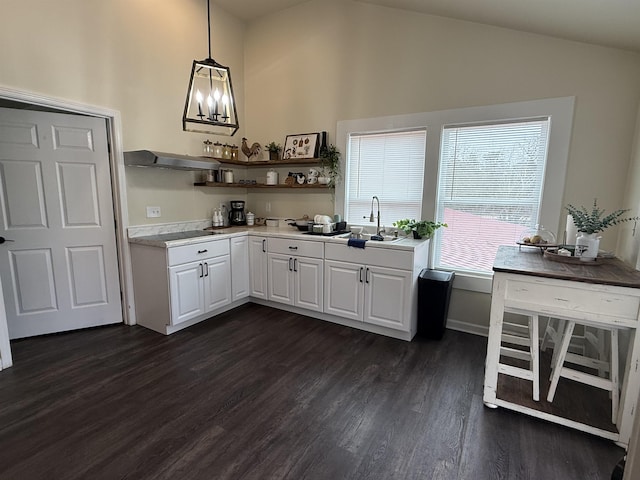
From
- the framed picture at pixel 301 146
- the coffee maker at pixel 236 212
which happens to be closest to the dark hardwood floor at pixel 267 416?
the coffee maker at pixel 236 212

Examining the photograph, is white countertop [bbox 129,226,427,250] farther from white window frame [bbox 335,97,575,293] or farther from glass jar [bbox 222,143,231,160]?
glass jar [bbox 222,143,231,160]

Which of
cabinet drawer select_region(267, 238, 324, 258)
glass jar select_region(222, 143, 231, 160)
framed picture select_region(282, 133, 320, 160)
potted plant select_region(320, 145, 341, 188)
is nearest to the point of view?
cabinet drawer select_region(267, 238, 324, 258)

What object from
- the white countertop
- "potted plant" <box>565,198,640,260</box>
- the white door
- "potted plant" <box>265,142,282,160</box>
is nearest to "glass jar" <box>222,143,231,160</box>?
"potted plant" <box>265,142,282,160</box>

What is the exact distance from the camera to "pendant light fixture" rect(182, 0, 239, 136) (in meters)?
2.23

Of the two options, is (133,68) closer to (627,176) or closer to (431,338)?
(431,338)

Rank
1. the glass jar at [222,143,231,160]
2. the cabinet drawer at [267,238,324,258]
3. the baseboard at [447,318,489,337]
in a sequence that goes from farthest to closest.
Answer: the glass jar at [222,143,231,160] < the cabinet drawer at [267,238,324,258] < the baseboard at [447,318,489,337]

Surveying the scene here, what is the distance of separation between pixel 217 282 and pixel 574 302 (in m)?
3.07

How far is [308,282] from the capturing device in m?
3.50

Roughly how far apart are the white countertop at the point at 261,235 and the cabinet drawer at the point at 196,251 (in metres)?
0.04

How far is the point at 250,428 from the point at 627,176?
3.31 m

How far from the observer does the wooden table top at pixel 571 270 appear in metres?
1.78

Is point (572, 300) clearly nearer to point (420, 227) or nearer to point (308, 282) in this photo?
point (420, 227)

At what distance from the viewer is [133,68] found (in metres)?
3.23

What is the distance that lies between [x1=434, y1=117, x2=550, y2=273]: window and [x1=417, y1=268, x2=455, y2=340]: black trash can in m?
0.39
